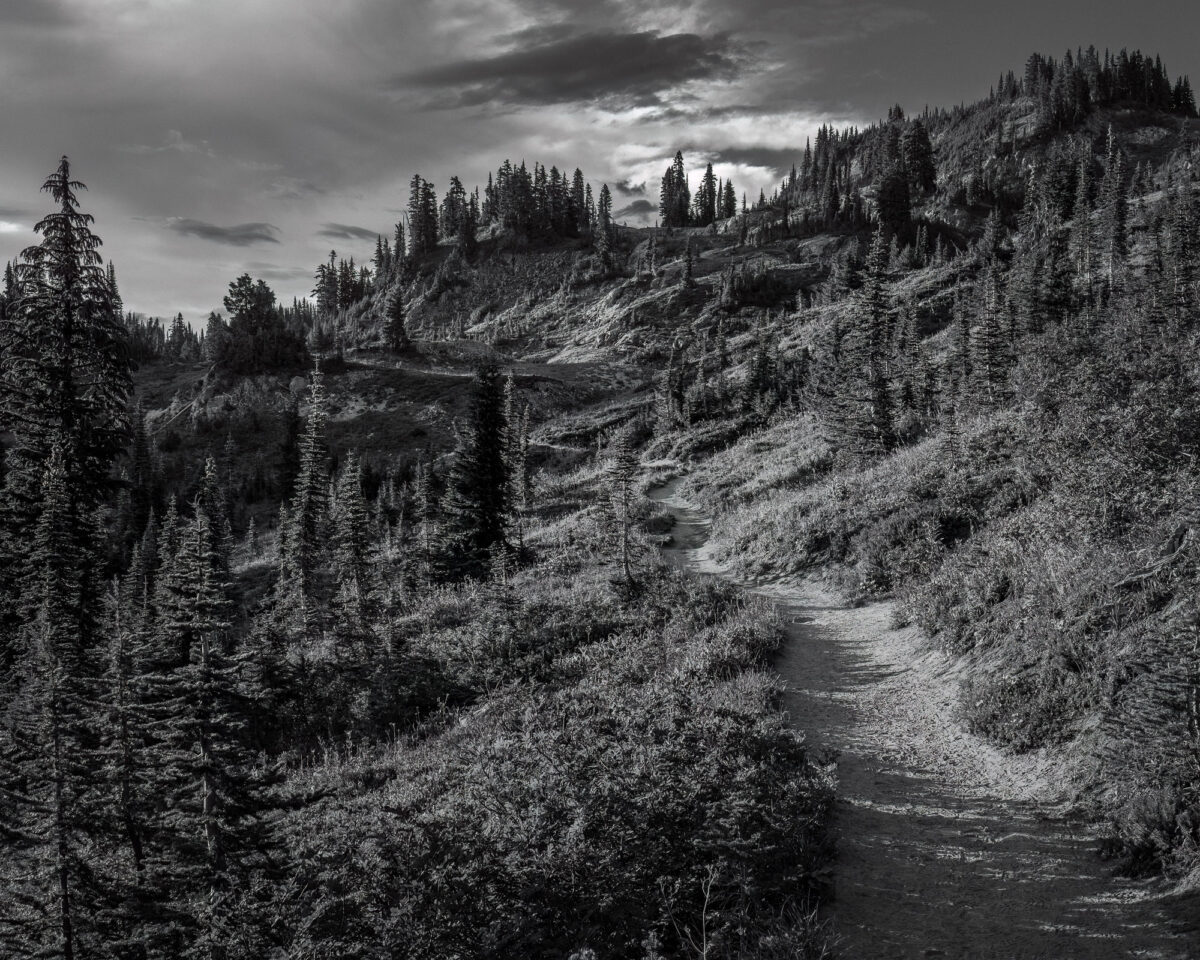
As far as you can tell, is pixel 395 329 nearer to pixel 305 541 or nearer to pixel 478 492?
pixel 478 492

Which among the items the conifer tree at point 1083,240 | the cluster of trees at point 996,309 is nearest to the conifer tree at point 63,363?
the cluster of trees at point 996,309

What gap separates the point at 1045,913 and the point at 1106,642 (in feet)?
15.5

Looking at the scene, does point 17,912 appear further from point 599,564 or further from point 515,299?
point 515,299

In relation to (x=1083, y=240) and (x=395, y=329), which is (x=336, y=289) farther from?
(x=1083, y=240)

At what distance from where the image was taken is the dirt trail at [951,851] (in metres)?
6.07

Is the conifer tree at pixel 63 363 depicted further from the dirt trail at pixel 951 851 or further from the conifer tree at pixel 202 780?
the dirt trail at pixel 951 851

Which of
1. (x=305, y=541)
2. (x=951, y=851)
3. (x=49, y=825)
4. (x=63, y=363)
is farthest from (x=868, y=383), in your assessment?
(x=49, y=825)

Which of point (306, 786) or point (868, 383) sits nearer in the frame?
point (306, 786)

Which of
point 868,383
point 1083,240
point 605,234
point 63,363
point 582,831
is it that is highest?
point 605,234

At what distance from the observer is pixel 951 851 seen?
25.0ft

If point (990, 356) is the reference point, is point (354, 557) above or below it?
below

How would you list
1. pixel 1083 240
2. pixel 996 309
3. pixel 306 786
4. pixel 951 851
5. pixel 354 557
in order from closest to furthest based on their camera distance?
pixel 951 851
pixel 306 786
pixel 354 557
pixel 996 309
pixel 1083 240

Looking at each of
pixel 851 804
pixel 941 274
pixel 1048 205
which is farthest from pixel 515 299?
pixel 851 804

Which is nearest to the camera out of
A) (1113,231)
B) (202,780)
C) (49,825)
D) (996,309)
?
(49,825)
